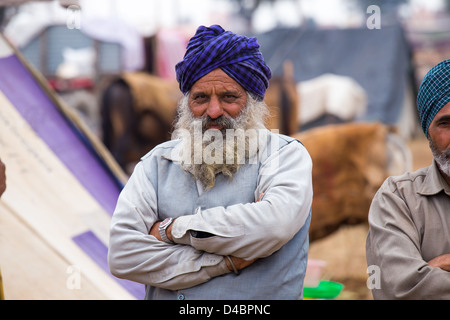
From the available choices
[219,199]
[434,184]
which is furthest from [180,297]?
[434,184]

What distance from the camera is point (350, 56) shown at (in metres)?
12.1

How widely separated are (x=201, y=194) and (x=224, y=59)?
21.4 inches

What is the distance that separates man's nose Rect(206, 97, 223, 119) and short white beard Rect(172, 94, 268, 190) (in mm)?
50

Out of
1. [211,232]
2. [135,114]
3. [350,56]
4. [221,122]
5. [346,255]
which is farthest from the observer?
[350,56]

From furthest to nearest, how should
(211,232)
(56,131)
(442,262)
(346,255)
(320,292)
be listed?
1. (346,255)
2. (56,131)
3. (320,292)
4. (211,232)
5. (442,262)

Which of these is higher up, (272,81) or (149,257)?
(272,81)

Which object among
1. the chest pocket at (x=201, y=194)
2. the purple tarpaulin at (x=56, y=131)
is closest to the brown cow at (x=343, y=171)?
the purple tarpaulin at (x=56, y=131)

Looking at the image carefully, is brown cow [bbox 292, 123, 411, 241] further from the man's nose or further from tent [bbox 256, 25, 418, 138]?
tent [bbox 256, 25, 418, 138]

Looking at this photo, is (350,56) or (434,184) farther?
(350,56)

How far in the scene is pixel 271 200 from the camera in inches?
85.4

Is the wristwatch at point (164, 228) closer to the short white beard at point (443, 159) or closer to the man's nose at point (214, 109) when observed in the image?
the man's nose at point (214, 109)

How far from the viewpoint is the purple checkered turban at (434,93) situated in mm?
2188

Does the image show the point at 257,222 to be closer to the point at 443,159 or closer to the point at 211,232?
the point at 211,232

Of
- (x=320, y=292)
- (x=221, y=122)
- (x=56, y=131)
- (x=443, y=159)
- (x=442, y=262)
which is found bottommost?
(x=320, y=292)
